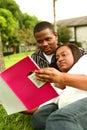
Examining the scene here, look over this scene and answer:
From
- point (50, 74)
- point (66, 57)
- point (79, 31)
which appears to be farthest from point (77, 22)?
point (50, 74)

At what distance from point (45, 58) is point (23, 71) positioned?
52.4 inches

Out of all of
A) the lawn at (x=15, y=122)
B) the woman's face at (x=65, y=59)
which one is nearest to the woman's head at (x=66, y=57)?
the woman's face at (x=65, y=59)

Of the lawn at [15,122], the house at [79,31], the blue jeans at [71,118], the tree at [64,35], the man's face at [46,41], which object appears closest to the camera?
the blue jeans at [71,118]

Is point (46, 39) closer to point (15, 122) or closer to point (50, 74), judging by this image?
point (15, 122)

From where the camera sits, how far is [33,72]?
277 centimetres

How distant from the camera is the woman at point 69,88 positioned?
251 cm

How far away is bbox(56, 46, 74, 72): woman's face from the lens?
9.78 ft

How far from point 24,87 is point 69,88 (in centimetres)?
39

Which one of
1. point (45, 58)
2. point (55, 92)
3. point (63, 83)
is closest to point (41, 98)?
point (55, 92)

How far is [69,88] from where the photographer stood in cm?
287

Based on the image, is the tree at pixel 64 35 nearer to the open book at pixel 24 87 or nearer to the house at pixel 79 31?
the house at pixel 79 31

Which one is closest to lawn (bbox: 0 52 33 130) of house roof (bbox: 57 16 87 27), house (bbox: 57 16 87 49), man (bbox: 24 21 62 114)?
man (bbox: 24 21 62 114)

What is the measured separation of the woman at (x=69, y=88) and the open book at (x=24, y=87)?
0.15 metres

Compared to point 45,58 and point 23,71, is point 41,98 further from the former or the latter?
point 45,58
